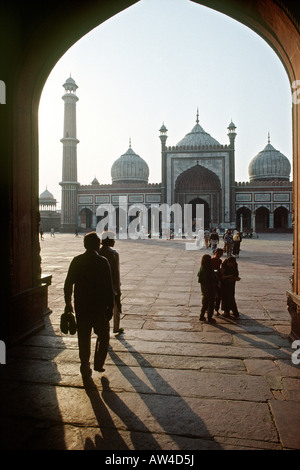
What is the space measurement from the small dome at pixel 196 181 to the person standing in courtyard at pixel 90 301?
98.0ft

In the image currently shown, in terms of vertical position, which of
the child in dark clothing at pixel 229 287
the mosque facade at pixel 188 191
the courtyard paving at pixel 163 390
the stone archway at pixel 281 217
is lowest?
the courtyard paving at pixel 163 390

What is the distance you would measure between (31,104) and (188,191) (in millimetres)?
29273

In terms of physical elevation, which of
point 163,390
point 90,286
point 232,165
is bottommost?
point 163,390

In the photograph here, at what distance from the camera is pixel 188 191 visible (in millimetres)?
32656

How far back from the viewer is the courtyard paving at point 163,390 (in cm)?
201

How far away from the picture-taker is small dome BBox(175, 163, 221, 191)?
3231 centimetres

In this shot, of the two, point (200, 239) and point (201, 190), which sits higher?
point (201, 190)

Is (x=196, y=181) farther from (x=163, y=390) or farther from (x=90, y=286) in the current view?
(x=163, y=390)

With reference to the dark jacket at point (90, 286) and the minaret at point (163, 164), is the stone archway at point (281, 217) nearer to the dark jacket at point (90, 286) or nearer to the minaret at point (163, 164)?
the minaret at point (163, 164)

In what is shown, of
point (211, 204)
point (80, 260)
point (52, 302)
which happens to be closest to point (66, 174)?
point (211, 204)
